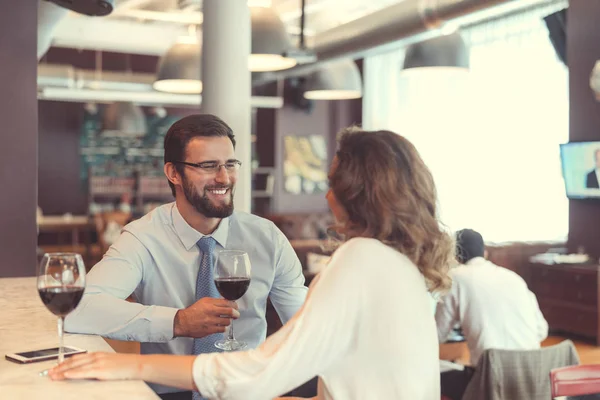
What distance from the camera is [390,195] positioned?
1.65m

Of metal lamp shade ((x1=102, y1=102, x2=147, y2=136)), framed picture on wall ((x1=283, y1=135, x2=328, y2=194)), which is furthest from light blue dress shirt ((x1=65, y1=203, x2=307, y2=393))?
framed picture on wall ((x1=283, y1=135, x2=328, y2=194))

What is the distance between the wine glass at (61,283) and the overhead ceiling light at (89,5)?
2.39 metres

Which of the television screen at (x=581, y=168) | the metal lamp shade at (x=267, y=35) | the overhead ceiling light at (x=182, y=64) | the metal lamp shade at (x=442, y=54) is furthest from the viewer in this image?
the television screen at (x=581, y=168)

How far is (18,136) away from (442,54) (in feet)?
10.9

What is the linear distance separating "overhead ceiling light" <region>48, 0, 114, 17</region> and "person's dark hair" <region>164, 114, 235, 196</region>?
1526mm

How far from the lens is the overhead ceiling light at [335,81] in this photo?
24.0 ft

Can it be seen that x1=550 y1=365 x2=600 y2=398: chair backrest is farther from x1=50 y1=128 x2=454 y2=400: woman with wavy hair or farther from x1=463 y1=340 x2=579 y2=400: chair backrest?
x1=50 y1=128 x2=454 y2=400: woman with wavy hair

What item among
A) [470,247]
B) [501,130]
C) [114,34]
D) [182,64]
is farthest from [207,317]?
[114,34]

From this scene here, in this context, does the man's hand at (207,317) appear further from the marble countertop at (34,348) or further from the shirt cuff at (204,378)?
the shirt cuff at (204,378)

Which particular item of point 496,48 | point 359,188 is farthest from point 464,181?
point 359,188

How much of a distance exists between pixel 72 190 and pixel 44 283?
1154 cm

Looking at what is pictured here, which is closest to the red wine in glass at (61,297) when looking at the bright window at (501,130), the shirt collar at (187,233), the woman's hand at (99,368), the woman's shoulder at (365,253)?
the woman's hand at (99,368)

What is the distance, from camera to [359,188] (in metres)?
1.67

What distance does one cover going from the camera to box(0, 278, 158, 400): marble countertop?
1463 millimetres
